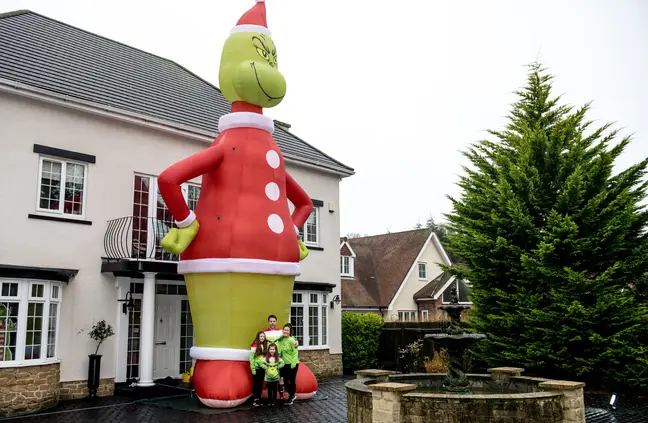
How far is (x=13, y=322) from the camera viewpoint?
10.8m

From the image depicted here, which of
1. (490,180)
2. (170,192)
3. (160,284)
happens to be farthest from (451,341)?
(490,180)

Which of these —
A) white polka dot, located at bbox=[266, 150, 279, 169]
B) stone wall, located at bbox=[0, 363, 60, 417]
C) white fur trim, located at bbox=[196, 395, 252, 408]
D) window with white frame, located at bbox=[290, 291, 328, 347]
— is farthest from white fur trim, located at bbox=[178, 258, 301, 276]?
window with white frame, located at bbox=[290, 291, 328, 347]

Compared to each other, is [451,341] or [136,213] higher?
[136,213]

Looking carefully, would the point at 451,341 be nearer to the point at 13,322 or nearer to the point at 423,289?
the point at 13,322

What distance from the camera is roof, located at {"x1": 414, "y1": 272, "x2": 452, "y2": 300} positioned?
30.9 meters

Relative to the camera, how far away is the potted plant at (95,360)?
40.1ft

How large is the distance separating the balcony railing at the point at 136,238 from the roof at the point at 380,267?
1561 cm

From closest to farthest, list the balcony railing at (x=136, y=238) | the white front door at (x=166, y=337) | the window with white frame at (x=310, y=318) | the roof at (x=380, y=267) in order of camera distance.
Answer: the balcony railing at (x=136, y=238) → the white front door at (x=166, y=337) → the window with white frame at (x=310, y=318) → the roof at (x=380, y=267)

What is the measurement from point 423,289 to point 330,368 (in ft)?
49.3

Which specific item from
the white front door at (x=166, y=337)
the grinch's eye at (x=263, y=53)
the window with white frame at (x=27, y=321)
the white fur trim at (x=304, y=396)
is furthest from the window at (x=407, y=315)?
the window with white frame at (x=27, y=321)

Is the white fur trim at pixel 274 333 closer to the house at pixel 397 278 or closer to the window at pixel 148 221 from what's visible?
the window at pixel 148 221

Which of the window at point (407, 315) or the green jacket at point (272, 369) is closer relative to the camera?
the green jacket at point (272, 369)

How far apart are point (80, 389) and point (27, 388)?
1511 millimetres

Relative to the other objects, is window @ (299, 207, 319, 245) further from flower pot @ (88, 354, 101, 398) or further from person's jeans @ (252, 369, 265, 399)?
flower pot @ (88, 354, 101, 398)
